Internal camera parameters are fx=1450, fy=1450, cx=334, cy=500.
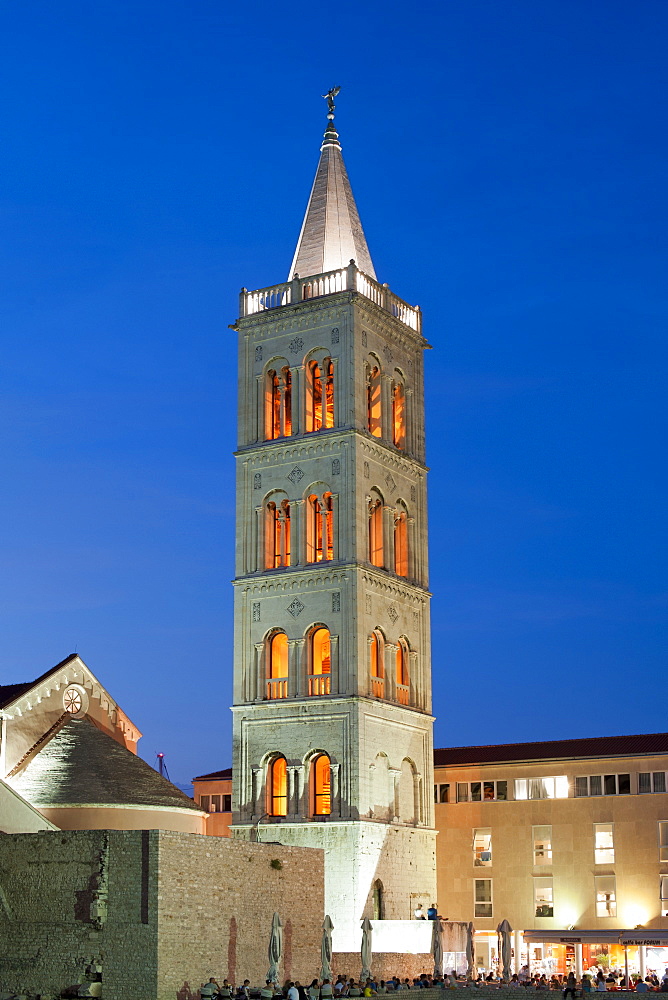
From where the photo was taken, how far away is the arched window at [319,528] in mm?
61438

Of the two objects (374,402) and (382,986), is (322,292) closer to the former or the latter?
(374,402)

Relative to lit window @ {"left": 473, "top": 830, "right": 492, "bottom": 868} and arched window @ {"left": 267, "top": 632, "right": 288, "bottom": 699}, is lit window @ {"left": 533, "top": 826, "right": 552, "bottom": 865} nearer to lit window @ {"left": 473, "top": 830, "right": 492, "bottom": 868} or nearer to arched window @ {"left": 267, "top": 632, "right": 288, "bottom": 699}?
lit window @ {"left": 473, "top": 830, "right": 492, "bottom": 868}

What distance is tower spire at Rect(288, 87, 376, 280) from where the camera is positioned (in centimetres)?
6575

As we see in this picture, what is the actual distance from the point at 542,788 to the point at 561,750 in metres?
2.09

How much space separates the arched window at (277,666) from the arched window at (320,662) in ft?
4.43

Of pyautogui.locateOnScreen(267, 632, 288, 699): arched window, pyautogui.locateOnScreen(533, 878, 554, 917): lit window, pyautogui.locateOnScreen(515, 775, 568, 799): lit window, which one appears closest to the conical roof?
pyautogui.locateOnScreen(267, 632, 288, 699): arched window

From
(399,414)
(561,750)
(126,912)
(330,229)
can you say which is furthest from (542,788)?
(330,229)

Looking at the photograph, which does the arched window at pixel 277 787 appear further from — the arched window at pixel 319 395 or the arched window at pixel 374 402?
the arched window at pixel 374 402

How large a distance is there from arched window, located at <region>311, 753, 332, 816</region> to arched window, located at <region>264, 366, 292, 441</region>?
14.2 meters

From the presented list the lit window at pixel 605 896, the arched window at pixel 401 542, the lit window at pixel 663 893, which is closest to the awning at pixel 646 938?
the lit window at pixel 663 893

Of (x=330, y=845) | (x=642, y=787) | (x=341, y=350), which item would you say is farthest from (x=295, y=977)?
(x=341, y=350)

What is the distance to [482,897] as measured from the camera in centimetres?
6519

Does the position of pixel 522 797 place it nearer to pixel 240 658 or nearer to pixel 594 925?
pixel 594 925

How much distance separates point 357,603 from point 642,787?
50.1ft
